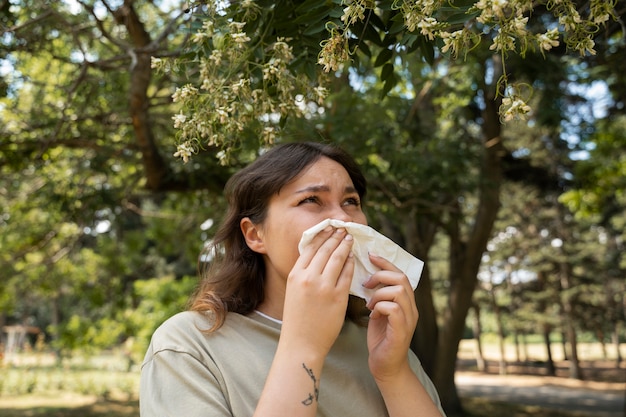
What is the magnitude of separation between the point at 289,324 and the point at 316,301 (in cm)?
9

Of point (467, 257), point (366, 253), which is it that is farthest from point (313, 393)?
point (467, 257)

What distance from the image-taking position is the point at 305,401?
136cm

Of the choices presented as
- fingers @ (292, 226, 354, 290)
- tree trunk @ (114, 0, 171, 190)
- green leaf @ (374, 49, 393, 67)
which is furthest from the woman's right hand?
tree trunk @ (114, 0, 171, 190)

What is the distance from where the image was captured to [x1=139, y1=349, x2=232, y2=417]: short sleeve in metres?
1.42

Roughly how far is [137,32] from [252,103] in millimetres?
2854

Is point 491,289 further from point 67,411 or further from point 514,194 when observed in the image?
point 67,411

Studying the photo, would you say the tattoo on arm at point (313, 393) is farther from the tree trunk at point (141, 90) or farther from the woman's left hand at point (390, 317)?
the tree trunk at point (141, 90)

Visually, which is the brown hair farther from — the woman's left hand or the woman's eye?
the woman's left hand

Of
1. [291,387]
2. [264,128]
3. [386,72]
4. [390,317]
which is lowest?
[291,387]

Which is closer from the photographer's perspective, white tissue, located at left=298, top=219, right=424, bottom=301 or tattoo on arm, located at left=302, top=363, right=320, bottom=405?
tattoo on arm, located at left=302, top=363, right=320, bottom=405

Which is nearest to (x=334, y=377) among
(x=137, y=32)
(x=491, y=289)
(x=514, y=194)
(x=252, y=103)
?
(x=252, y=103)

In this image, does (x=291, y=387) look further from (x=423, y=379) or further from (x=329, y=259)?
(x=423, y=379)

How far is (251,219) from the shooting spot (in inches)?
75.4

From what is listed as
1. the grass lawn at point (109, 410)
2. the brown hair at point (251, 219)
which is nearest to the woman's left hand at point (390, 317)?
the brown hair at point (251, 219)
